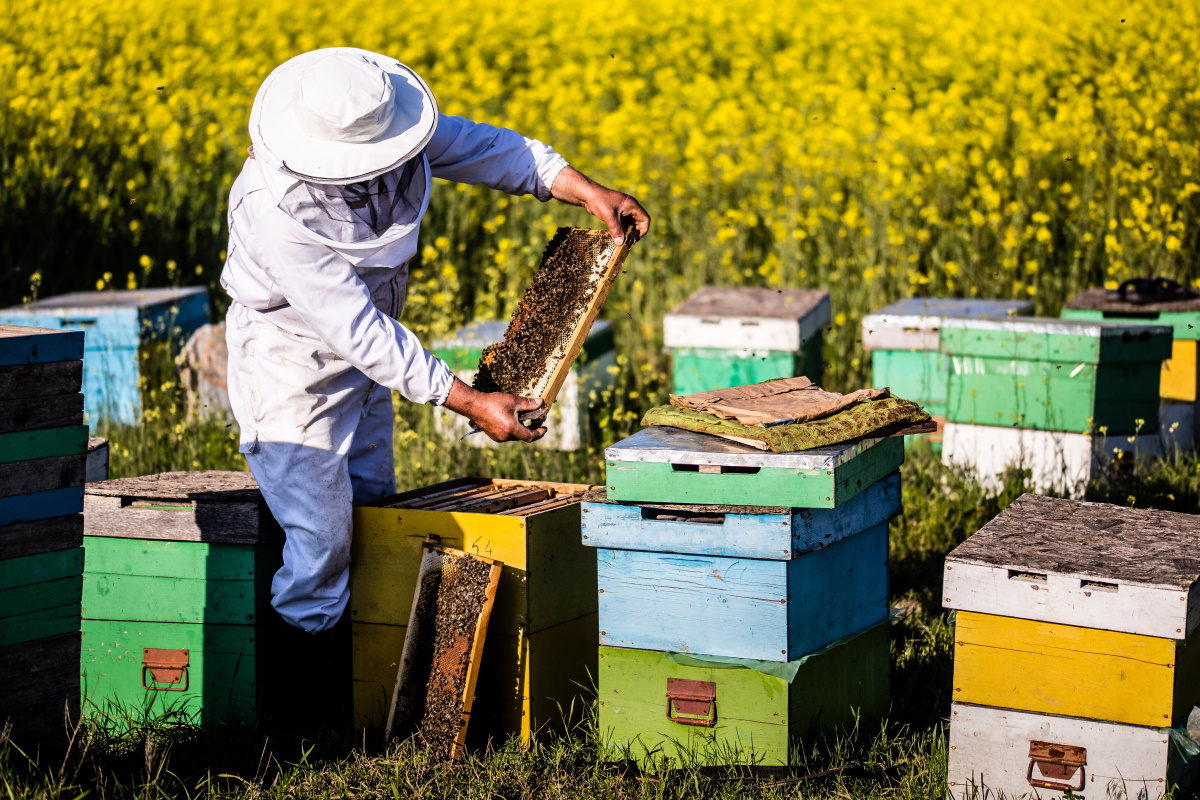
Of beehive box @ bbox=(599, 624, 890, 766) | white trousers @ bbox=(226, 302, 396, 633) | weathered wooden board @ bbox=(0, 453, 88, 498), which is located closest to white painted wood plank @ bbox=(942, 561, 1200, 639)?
beehive box @ bbox=(599, 624, 890, 766)

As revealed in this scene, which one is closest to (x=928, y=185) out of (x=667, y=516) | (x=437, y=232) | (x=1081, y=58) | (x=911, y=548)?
(x=1081, y=58)

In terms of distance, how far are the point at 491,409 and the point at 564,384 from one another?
2.45 metres

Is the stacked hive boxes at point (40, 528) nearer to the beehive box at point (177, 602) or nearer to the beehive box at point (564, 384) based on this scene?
the beehive box at point (177, 602)

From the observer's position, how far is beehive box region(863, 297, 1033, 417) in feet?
18.3

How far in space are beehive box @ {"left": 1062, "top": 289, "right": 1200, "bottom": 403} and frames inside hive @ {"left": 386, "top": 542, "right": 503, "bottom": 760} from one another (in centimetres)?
321

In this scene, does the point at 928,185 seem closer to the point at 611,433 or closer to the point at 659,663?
the point at 611,433

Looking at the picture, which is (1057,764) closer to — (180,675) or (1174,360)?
(180,675)

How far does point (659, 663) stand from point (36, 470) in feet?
5.26

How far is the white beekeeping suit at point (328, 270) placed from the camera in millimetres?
3215

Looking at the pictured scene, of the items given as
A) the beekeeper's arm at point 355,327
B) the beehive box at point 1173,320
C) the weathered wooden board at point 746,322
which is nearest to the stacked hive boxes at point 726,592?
the beekeeper's arm at point 355,327

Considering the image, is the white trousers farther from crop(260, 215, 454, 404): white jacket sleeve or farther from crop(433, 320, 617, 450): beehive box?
crop(433, 320, 617, 450): beehive box

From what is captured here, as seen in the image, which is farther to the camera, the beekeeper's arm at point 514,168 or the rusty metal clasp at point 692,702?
the beekeeper's arm at point 514,168

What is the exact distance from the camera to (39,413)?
307 centimetres

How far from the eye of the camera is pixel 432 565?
3447 mm
